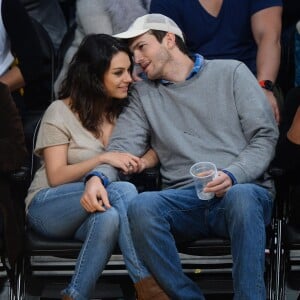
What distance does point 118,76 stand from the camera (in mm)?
4480

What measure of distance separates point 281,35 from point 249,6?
1.05 ft

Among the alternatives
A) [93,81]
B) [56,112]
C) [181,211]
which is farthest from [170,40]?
[181,211]

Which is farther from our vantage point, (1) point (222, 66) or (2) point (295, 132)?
(1) point (222, 66)

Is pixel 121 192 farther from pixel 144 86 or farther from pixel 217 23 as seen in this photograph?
pixel 217 23

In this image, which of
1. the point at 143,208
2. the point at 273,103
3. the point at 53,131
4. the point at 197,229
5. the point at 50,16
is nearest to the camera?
the point at 143,208

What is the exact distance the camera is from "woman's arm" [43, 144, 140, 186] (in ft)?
14.1

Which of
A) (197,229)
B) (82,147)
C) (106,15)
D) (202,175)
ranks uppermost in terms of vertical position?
(106,15)

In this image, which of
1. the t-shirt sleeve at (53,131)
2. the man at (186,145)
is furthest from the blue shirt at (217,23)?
the t-shirt sleeve at (53,131)

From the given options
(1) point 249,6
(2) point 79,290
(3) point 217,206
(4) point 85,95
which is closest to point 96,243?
(2) point 79,290

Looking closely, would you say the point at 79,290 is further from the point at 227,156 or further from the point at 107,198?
the point at 227,156

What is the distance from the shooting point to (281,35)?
5.26m

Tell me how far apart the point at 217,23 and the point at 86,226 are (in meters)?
1.44

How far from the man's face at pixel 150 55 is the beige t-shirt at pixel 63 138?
39 centimetres

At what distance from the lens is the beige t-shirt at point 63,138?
4.43 meters
